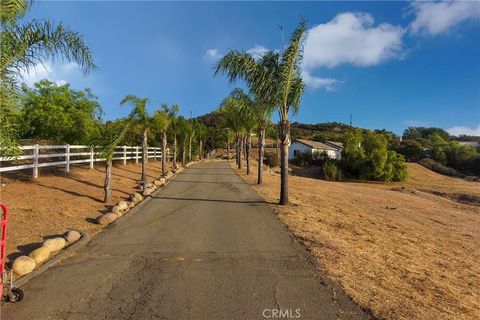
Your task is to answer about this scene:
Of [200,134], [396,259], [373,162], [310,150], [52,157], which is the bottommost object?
[396,259]

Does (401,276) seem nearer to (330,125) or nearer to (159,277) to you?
(159,277)

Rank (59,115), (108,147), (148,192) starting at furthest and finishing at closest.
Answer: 1. (59,115)
2. (148,192)
3. (108,147)

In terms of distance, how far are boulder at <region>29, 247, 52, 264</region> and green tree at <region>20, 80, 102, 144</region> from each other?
17.4 meters

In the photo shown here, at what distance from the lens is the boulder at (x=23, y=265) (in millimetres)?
5664

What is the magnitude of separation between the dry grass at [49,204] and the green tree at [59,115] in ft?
28.0

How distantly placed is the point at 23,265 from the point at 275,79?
1049cm

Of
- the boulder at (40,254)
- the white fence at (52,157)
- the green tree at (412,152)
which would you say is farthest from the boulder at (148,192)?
the green tree at (412,152)

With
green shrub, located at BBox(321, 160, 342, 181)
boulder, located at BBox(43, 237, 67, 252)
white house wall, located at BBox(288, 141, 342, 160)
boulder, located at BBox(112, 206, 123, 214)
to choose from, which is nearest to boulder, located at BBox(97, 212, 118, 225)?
boulder, located at BBox(112, 206, 123, 214)

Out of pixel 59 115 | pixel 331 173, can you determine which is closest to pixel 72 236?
pixel 59 115

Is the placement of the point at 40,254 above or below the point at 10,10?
below

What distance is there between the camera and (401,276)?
6.35 meters

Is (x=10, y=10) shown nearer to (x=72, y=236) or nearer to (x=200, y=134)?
(x=72, y=236)

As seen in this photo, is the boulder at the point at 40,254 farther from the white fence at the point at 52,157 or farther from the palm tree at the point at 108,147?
the palm tree at the point at 108,147

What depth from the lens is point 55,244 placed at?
6.98 meters
